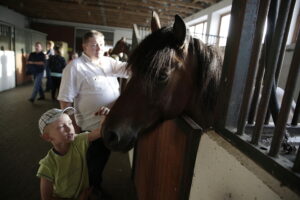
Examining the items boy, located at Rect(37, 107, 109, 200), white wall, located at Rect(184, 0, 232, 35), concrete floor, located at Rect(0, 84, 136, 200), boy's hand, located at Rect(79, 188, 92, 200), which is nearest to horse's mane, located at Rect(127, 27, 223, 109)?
boy, located at Rect(37, 107, 109, 200)

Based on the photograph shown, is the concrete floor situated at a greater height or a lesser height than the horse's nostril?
lesser

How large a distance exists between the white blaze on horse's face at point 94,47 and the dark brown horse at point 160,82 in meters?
0.83

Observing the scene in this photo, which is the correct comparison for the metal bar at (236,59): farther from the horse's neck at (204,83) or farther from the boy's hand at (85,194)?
the boy's hand at (85,194)

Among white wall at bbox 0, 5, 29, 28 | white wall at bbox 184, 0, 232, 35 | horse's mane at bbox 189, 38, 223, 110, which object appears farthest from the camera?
white wall at bbox 0, 5, 29, 28

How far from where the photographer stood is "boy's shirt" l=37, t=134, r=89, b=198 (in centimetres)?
130

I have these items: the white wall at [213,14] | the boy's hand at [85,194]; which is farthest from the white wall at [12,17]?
the boy's hand at [85,194]

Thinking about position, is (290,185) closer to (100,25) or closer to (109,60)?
(109,60)

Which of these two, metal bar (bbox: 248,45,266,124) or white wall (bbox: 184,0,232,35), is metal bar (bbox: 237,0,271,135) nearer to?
metal bar (bbox: 248,45,266,124)

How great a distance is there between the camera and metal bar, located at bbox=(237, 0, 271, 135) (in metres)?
0.63

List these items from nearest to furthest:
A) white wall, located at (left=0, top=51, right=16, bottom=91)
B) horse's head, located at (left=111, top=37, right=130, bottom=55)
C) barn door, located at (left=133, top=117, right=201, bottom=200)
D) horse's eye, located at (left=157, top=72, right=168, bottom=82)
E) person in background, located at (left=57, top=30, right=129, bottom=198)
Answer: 1. barn door, located at (left=133, top=117, right=201, bottom=200)
2. horse's eye, located at (left=157, top=72, right=168, bottom=82)
3. person in background, located at (left=57, top=30, right=129, bottom=198)
4. horse's head, located at (left=111, top=37, right=130, bottom=55)
5. white wall, located at (left=0, top=51, right=16, bottom=91)

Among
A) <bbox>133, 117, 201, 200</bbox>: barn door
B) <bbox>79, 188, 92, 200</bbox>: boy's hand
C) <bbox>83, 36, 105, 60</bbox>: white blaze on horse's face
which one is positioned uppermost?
<bbox>83, 36, 105, 60</bbox>: white blaze on horse's face

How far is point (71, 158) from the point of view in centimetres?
139

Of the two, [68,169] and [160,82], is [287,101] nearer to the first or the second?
[160,82]

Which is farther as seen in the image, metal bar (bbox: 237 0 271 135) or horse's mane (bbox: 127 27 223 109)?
horse's mane (bbox: 127 27 223 109)
